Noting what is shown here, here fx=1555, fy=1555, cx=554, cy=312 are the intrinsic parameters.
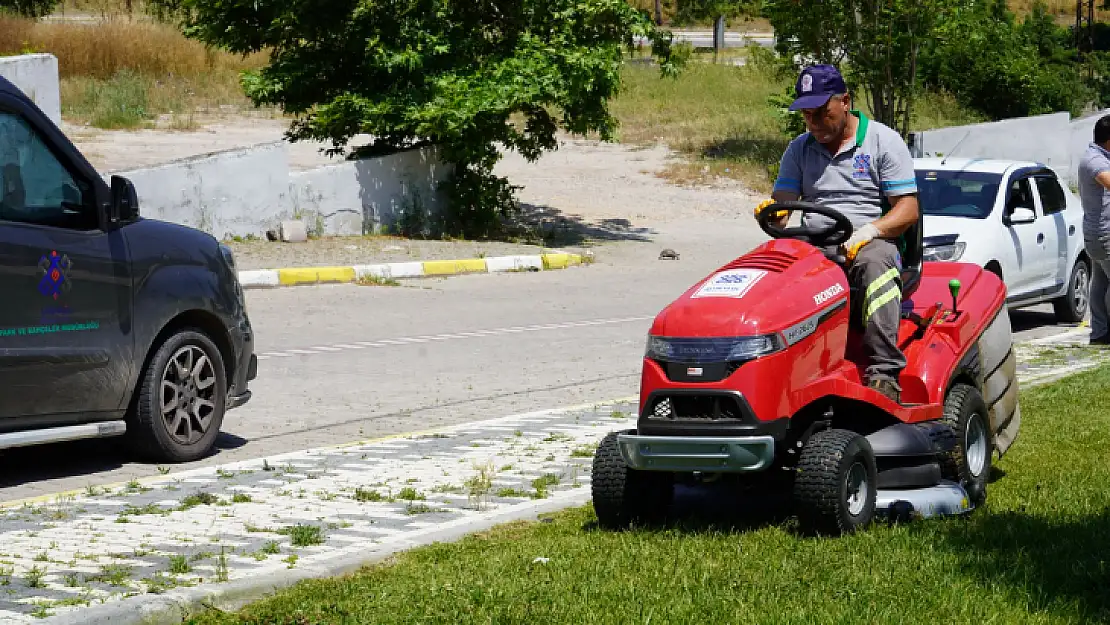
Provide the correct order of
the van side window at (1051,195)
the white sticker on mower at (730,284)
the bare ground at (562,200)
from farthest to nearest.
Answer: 1. the bare ground at (562,200)
2. the van side window at (1051,195)
3. the white sticker on mower at (730,284)

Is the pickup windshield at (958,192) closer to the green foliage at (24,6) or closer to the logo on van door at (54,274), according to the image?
the logo on van door at (54,274)

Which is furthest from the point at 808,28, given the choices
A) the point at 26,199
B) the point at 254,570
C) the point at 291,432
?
the point at 254,570

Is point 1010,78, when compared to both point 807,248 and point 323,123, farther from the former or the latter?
point 807,248

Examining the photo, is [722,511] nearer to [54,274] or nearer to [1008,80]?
[54,274]

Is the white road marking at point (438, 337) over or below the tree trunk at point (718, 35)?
below

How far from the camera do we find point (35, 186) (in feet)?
26.6

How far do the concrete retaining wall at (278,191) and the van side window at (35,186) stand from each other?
37.4 ft

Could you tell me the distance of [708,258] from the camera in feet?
79.2

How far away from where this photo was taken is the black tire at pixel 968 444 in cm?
695

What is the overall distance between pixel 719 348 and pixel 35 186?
4.00 metres

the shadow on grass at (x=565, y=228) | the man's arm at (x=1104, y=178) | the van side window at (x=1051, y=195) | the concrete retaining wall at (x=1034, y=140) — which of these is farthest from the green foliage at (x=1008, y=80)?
the man's arm at (x=1104, y=178)

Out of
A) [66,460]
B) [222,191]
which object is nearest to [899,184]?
[66,460]

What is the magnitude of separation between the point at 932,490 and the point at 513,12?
18.7m

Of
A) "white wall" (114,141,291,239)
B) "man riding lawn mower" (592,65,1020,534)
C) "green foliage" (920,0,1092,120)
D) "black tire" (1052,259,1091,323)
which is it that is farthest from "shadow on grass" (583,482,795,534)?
"green foliage" (920,0,1092,120)
